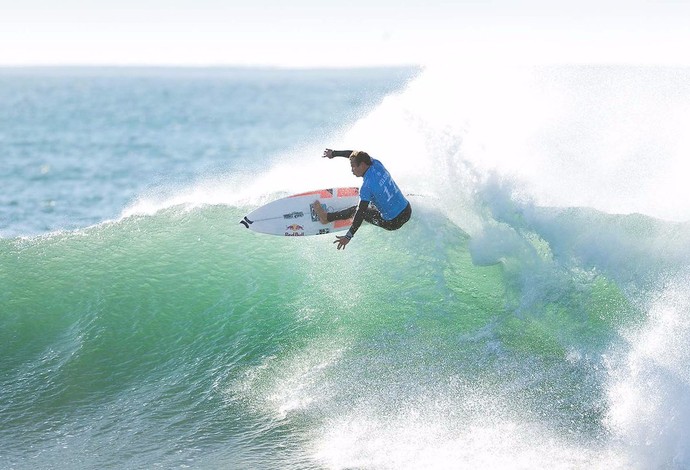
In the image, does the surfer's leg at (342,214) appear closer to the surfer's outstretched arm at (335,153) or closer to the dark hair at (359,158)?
the surfer's outstretched arm at (335,153)

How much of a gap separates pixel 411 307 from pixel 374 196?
5.52 ft

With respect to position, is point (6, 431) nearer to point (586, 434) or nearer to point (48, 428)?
point (48, 428)

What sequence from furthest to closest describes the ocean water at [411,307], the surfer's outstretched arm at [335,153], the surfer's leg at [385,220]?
the surfer's leg at [385,220] < the surfer's outstretched arm at [335,153] < the ocean water at [411,307]

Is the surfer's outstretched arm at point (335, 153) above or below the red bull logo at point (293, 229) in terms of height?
above

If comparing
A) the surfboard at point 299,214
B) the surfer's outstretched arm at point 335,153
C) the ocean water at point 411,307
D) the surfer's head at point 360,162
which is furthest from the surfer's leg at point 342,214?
the surfer's head at point 360,162

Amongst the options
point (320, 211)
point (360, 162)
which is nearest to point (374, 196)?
point (360, 162)

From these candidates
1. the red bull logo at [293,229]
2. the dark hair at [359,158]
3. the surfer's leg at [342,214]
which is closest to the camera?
the dark hair at [359,158]

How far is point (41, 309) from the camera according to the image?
9.67 m

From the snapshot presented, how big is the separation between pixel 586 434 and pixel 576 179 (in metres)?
4.64

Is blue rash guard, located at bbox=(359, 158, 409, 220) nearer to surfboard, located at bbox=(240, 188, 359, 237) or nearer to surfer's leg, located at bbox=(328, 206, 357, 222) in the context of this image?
surfer's leg, located at bbox=(328, 206, 357, 222)

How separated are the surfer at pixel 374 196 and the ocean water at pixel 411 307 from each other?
4.01ft

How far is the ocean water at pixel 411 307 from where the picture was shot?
6863 mm

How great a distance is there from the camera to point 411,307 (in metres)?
9.16

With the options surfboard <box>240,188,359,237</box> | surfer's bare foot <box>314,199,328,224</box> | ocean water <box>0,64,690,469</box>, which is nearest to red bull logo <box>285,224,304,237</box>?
surfboard <box>240,188,359,237</box>
